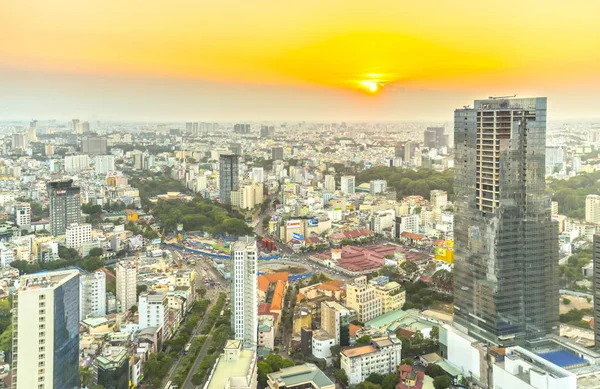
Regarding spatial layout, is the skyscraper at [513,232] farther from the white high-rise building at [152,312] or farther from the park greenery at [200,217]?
the park greenery at [200,217]

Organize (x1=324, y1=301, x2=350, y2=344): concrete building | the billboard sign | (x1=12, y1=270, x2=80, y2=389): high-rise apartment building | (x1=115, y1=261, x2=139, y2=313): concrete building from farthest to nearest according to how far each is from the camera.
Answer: the billboard sign → (x1=115, y1=261, x2=139, y2=313): concrete building → (x1=324, y1=301, x2=350, y2=344): concrete building → (x1=12, y1=270, x2=80, y2=389): high-rise apartment building

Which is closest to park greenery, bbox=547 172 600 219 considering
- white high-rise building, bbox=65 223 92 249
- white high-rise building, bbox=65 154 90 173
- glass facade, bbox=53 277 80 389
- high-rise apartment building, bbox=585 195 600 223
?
high-rise apartment building, bbox=585 195 600 223

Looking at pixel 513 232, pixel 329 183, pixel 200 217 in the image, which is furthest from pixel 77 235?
pixel 329 183

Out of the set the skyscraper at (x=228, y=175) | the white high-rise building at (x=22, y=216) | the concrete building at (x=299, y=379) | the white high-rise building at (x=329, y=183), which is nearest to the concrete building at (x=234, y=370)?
the concrete building at (x=299, y=379)

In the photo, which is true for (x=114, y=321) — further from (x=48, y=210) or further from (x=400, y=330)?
(x=48, y=210)

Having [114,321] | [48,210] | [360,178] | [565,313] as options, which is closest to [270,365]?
[114,321]

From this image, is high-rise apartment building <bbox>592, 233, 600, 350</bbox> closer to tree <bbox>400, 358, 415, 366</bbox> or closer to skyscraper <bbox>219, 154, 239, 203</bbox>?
tree <bbox>400, 358, 415, 366</bbox>
